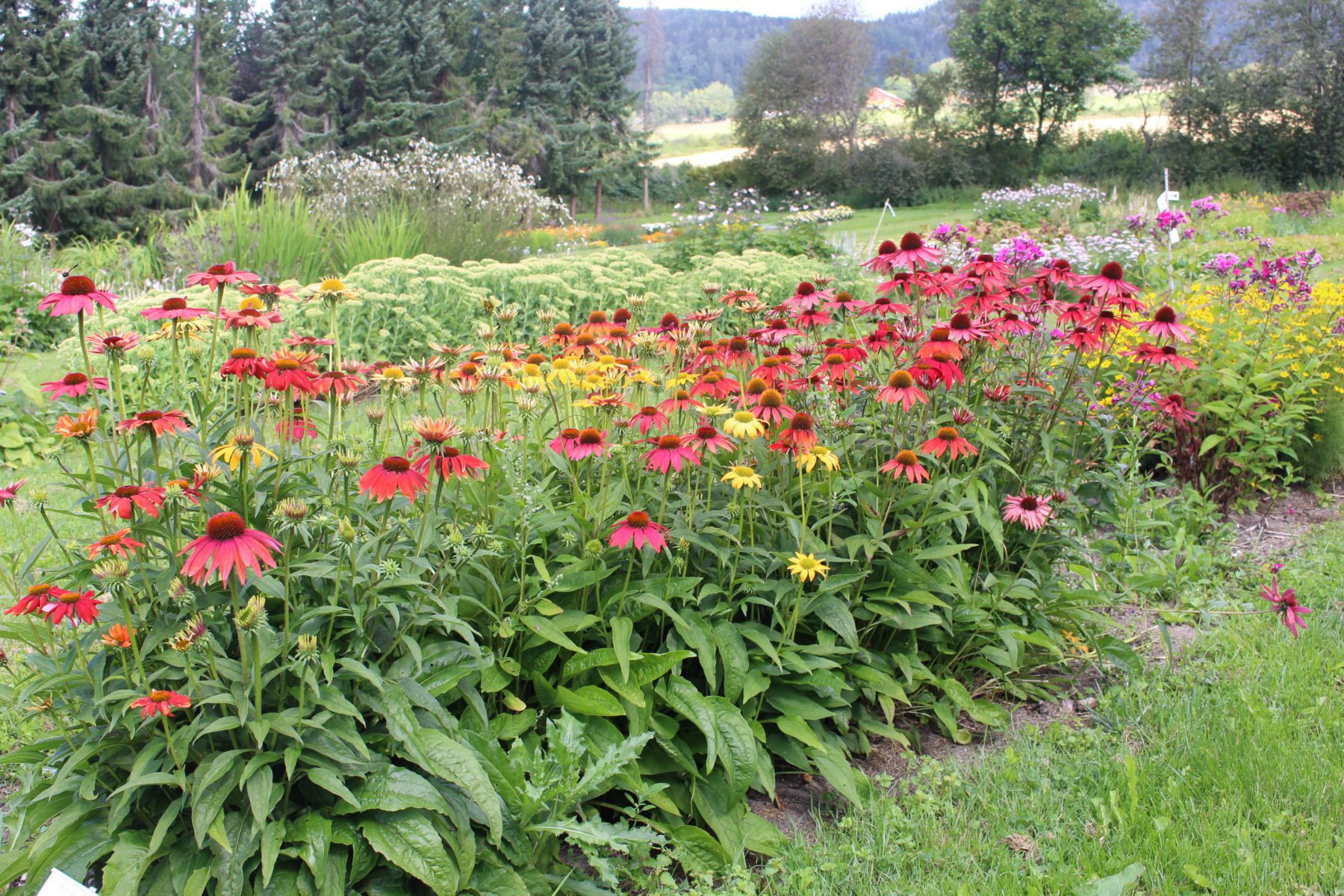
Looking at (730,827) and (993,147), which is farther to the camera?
(993,147)

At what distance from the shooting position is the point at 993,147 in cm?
2923

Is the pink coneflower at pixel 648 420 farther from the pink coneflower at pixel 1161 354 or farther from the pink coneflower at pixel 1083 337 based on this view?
the pink coneflower at pixel 1161 354

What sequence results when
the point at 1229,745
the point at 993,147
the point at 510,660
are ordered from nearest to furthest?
the point at 510,660 → the point at 1229,745 → the point at 993,147

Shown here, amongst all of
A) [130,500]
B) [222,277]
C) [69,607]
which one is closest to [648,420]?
[222,277]

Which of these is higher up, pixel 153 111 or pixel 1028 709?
pixel 153 111

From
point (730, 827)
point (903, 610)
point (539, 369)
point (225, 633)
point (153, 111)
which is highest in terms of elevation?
point (153, 111)

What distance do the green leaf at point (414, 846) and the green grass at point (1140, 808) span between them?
732 millimetres

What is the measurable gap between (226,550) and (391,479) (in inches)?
12.8

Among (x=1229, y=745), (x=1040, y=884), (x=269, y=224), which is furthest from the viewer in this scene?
(x=269, y=224)

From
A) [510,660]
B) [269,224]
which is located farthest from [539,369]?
[269,224]

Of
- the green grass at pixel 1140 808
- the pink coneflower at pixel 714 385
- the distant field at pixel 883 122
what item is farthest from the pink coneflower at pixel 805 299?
the distant field at pixel 883 122

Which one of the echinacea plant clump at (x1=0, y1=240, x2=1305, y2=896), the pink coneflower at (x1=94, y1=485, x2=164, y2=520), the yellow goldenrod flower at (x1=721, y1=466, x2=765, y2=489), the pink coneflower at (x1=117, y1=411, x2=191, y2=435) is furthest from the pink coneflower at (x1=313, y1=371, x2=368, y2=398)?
the yellow goldenrod flower at (x1=721, y1=466, x2=765, y2=489)

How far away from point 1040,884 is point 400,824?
130 centimetres

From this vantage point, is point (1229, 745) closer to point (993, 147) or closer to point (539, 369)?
point (539, 369)
